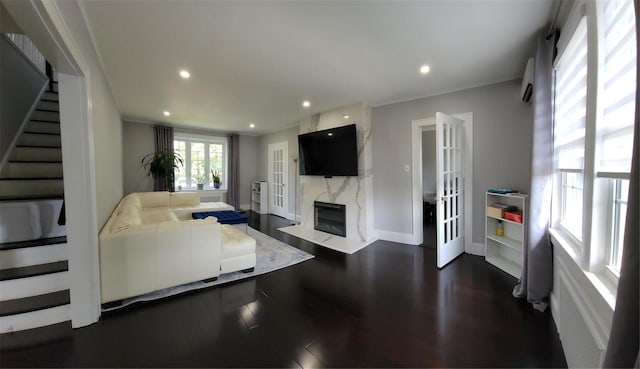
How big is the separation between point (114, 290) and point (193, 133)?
528cm

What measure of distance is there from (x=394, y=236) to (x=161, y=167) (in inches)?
214

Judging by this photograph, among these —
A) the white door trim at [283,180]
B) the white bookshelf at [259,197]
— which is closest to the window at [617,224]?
the white door trim at [283,180]

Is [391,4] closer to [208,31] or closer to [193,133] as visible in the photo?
[208,31]

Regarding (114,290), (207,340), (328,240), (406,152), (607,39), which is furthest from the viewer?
(328,240)

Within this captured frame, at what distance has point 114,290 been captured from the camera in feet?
6.66

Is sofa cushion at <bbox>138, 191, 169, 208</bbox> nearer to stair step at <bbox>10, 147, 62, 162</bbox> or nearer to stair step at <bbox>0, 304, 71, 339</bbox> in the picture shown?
stair step at <bbox>10, 147, 62, 162</bbox>

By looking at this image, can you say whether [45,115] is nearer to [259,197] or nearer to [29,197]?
[29,197]

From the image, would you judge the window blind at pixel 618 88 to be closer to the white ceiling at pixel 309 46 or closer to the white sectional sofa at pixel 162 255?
the white ceiling at pixel 309 46

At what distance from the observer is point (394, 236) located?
4.09 metres

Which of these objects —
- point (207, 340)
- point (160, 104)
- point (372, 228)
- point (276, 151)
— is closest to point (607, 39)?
point (207, 340)

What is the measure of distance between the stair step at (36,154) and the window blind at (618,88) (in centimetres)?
481

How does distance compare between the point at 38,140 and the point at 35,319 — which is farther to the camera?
the point at 38,140

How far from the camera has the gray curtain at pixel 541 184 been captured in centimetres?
200

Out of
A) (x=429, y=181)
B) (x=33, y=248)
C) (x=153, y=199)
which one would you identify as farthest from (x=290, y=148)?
(x=33, y=248)
